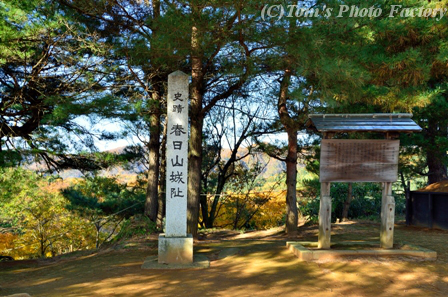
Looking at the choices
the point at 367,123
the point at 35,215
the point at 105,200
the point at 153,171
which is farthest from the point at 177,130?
the point at 35,215

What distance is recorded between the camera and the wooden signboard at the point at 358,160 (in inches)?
250

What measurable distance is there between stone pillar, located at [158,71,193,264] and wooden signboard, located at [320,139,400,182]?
2.54m

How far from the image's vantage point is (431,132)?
34.7 ft

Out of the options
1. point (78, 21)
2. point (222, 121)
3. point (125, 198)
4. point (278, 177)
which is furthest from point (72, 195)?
point (278, 177)

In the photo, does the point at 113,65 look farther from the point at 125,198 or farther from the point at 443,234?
the point at 443,234

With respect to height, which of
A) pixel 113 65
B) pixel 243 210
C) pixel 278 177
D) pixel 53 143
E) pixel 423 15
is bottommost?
pixel 243 210

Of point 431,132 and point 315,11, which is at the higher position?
point 315,11

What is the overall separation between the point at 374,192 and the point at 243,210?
217 inches

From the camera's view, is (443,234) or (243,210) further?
(243,210)

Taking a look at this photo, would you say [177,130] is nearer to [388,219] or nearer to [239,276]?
[239,276]

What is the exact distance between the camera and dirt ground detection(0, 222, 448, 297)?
4.56 metres

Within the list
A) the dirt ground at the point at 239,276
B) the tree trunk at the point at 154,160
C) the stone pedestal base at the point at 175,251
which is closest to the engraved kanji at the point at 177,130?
the stone pedestal base at the point at 175,251

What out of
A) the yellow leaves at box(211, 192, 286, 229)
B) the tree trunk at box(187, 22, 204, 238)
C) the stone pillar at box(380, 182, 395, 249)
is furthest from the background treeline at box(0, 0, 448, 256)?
the yellow leaves at box(211, 192, 286, 229)

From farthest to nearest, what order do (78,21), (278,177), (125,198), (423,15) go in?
(278,177)
(125,198)
(78,21)
(423,15)
